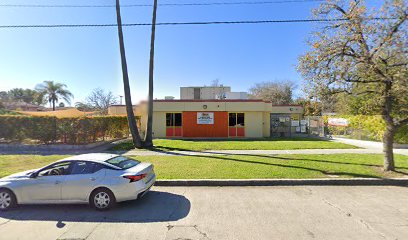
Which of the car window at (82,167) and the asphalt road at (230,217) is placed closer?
the asphalt road at (230,217)

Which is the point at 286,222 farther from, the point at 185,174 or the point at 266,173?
the point at 185,174

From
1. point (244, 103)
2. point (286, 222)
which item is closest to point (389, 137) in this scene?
point (286, 222)

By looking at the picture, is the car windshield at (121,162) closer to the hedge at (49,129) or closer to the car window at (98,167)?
the car window at (98,167)

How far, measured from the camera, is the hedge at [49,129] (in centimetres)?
1555

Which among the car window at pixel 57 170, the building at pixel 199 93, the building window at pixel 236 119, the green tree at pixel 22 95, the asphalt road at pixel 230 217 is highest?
the green tree at pixel 22 95

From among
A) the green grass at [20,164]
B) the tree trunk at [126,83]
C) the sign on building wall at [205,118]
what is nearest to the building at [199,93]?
the sign on building wall at [205,118]

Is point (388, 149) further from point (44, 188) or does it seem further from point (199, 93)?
point (199, 93)

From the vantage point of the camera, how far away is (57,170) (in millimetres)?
5621

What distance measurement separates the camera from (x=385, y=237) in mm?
4031

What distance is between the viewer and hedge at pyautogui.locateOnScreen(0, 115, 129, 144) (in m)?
15.5

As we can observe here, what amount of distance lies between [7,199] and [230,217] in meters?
5.05

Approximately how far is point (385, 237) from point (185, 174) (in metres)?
5.42

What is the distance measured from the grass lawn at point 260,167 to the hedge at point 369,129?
441 centimetres

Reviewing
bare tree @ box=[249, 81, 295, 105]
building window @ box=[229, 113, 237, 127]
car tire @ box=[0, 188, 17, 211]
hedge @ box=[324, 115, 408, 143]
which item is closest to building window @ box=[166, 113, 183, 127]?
building window @ box=[229, 113, 237, 127]
